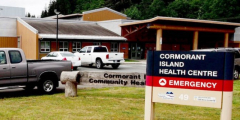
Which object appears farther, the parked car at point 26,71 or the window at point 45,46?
the window at point 45,46

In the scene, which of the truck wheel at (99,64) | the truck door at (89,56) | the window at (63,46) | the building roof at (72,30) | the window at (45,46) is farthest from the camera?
the window at (63,46)

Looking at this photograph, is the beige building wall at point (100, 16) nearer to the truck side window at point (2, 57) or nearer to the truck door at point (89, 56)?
the truck door at point (89, 56)

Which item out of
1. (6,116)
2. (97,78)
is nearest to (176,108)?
(97,78)

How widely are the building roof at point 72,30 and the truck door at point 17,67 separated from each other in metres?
22.8

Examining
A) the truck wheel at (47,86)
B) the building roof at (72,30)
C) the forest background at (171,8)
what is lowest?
the truck wheel at (47,86)

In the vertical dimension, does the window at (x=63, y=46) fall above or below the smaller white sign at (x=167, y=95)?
above

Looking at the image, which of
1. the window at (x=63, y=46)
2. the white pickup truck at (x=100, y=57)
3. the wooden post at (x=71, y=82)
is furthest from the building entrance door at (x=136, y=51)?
the wooden post at (x=71, y=82)

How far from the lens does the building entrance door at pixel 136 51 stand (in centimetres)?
4245

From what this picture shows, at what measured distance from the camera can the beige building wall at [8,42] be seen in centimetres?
3781

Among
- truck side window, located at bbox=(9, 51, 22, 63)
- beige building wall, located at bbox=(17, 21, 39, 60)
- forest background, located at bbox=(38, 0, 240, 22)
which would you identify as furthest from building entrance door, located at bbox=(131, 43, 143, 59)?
truck side window, located at bbox=(9, 51, 22, 63)

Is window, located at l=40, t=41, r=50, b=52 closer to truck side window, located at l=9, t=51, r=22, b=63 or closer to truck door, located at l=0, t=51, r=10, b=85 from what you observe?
truck side window, located at l=9, t=51, r=22, b=63

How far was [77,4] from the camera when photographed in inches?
3819

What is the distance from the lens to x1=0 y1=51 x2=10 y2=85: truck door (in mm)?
11141

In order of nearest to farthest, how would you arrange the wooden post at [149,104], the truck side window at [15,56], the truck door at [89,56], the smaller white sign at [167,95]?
the smaller white sign at [167,95] → the wooden post at [149,104] → the truck side window at [15,56] → the truck door at [89,56]
